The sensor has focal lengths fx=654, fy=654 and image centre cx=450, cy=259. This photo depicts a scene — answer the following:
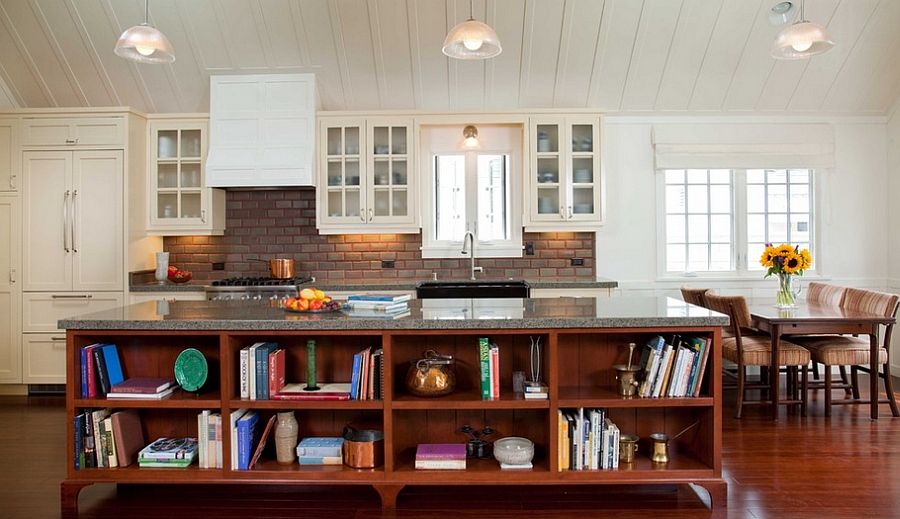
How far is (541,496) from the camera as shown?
3.04m

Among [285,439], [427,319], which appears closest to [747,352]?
[427,319]

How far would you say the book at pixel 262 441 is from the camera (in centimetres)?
295

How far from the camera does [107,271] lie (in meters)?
5.27

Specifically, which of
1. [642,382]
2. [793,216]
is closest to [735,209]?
[793,216]

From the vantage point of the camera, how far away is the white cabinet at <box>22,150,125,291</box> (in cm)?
526

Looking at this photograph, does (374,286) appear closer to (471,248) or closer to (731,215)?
(471,248)

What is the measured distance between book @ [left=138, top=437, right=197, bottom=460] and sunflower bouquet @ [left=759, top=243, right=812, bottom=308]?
3849 millimetres

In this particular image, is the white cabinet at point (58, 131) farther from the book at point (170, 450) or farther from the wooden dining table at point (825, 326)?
the wooden dining table at point (825, 326)

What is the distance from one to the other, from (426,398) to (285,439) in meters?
0.68

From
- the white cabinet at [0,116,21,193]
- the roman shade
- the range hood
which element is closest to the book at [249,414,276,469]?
the range hood

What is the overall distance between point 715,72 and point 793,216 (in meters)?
1.55

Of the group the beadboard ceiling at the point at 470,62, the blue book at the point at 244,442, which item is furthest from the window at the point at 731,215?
the blue book at the point at 244,442

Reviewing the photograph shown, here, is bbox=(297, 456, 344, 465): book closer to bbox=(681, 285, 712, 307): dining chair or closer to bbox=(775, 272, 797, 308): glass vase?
bbox=(681, 285, 712, 307): dining chair

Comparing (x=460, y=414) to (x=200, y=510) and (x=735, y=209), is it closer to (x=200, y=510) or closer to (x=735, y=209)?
(x=200, y=510)
